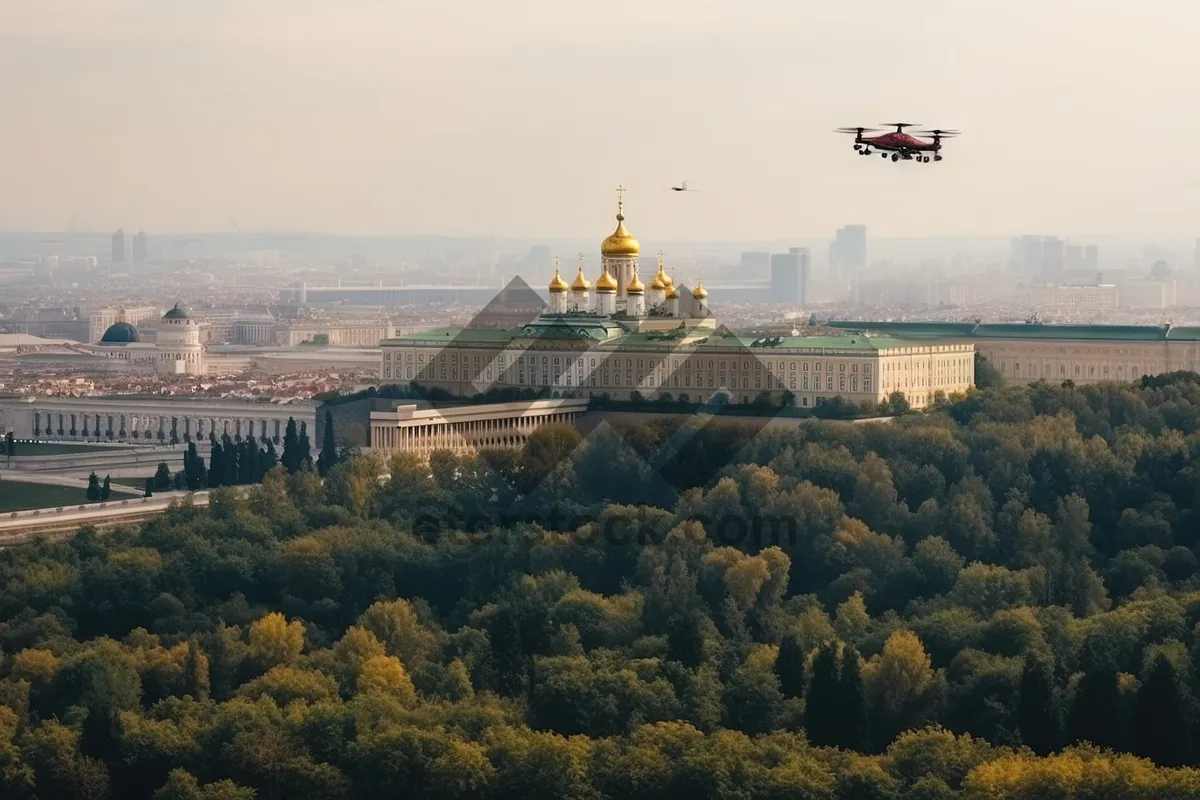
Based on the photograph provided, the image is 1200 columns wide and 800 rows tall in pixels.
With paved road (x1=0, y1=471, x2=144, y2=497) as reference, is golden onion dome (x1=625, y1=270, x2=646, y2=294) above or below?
above

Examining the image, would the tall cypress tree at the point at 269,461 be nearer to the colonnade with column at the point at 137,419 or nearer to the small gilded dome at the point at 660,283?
the colonnade with column at the point at 137,419

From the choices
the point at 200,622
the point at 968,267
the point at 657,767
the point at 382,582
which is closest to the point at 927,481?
the point at 382,582

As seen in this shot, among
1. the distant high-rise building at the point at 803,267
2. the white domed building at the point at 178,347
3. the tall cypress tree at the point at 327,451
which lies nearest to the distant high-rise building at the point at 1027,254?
the distant high-rise building at the point at 803,267

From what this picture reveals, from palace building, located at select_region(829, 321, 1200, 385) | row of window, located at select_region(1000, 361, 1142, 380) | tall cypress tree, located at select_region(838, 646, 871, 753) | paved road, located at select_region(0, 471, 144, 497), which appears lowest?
tall cypress tree, located at select_region(838, 646, 871, 753)

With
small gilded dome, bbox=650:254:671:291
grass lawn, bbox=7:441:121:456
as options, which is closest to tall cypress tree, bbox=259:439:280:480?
grass lawn, bbox=7:441:121:456

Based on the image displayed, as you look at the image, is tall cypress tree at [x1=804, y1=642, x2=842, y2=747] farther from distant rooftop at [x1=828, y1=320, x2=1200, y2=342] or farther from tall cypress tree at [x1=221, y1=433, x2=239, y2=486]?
distant rooftop at [x1=828, y1=320, x2=1200, y2=342]

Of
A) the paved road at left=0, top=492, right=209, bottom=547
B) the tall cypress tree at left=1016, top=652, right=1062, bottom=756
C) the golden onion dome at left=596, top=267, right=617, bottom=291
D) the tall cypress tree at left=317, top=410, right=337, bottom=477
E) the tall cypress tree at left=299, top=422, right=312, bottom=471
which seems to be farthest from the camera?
the golden onion dome at left=596, top=267, right=617, bottom=291

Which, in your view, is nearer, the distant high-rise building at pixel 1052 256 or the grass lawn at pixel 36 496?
the grass lawn at pixel 36 496
